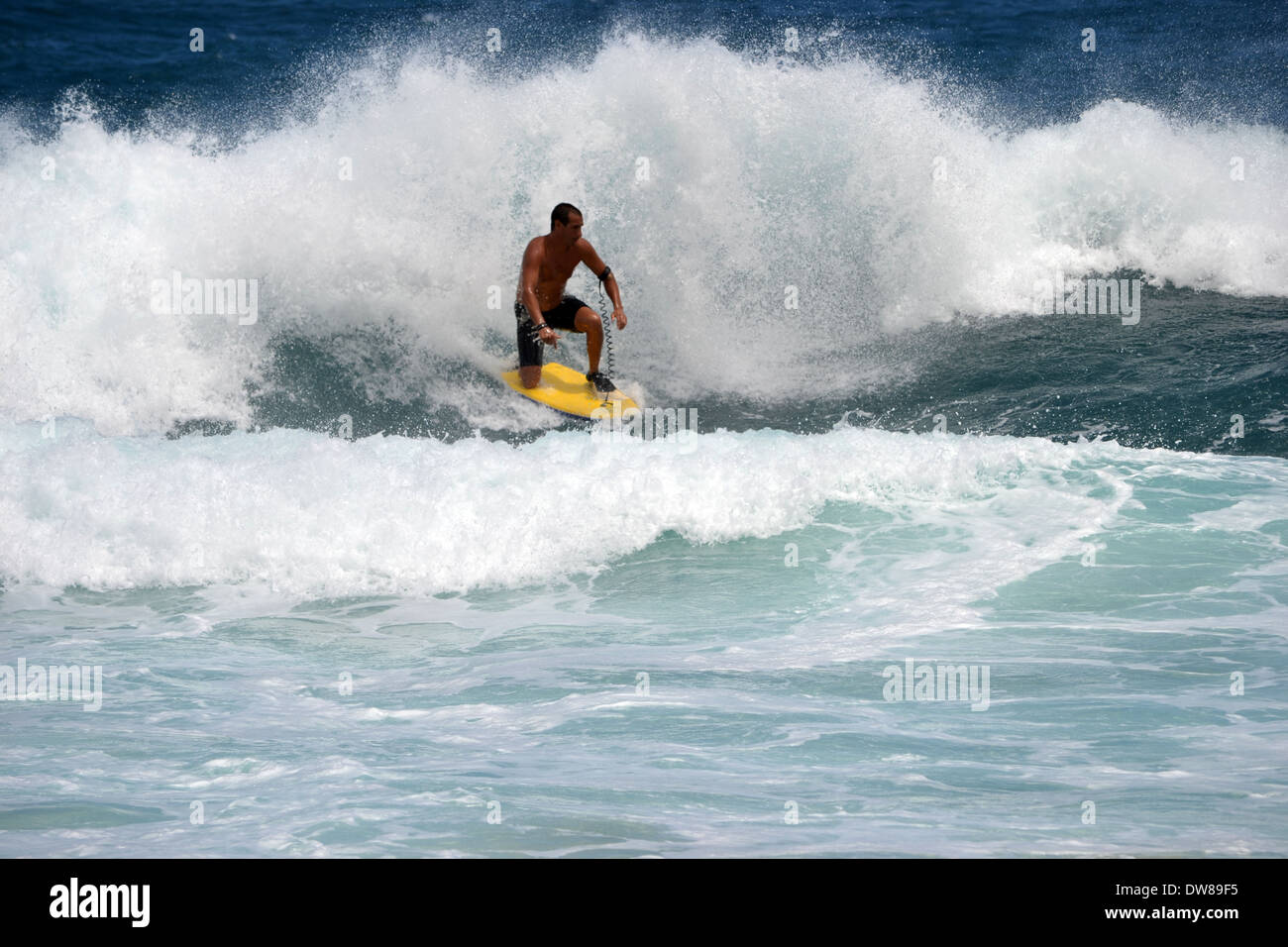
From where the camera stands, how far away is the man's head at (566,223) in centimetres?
1010

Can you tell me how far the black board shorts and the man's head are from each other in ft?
1.95

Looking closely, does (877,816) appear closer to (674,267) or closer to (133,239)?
(674,267)

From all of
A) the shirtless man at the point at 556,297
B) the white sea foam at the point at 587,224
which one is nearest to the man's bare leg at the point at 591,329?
the shirtless man at the point at 556,297

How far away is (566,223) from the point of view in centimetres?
1013

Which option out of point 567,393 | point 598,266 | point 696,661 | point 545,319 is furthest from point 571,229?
point 696,661

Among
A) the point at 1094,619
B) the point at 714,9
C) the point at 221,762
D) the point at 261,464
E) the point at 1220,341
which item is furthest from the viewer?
the point at 714,9

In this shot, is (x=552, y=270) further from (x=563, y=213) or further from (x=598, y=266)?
(x=563, y=213)

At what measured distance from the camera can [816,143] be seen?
13.8 m

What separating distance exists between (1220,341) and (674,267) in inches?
204

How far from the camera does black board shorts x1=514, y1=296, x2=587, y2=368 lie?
10555 mm

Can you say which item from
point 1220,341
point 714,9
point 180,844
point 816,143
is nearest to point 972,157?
point 816,143

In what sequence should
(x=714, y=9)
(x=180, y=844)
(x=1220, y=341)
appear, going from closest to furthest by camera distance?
(x=180, y=844) < (x=1220, y=341) < (x=714, y=9)

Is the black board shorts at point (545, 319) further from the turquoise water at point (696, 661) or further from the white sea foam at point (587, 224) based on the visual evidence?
the turquoise water at point (696, 661)

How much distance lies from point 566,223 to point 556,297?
2.62 ft
